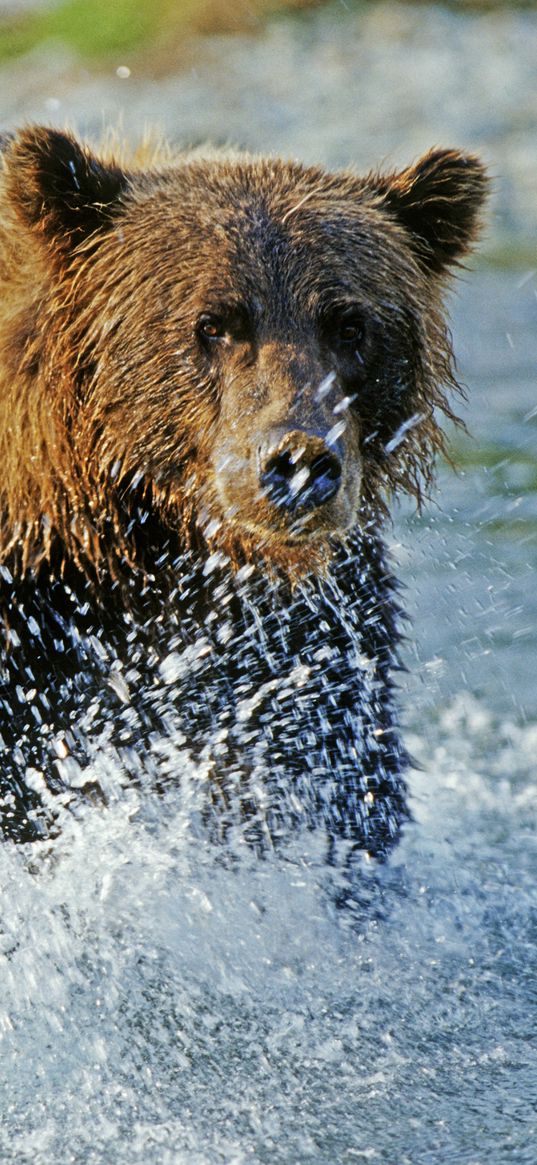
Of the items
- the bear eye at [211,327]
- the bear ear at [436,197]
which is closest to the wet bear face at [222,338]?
the bear eye at [211,327]

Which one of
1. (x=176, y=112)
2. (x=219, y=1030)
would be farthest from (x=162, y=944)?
(x=176, y=112)

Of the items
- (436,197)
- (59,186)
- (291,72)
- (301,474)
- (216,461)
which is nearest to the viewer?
(301,474)

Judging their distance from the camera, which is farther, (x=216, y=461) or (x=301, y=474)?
(x=216, y=461)

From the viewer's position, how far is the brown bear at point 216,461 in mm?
4406

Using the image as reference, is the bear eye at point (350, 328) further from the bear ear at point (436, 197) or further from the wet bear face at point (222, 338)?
the bear ear at point (436, 197)

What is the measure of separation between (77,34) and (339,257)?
43.1 feet

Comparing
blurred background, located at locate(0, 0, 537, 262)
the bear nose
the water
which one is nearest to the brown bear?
the bear nose

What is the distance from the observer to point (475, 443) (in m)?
9.13

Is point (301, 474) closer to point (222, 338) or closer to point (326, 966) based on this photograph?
point (222, 338)

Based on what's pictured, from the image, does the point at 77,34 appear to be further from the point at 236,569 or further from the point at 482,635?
the point at 236,569

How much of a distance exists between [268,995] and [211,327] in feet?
6.08

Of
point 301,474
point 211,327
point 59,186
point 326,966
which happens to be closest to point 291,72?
point 59,186

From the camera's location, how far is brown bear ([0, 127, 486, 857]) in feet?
14.5

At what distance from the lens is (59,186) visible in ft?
14.8
